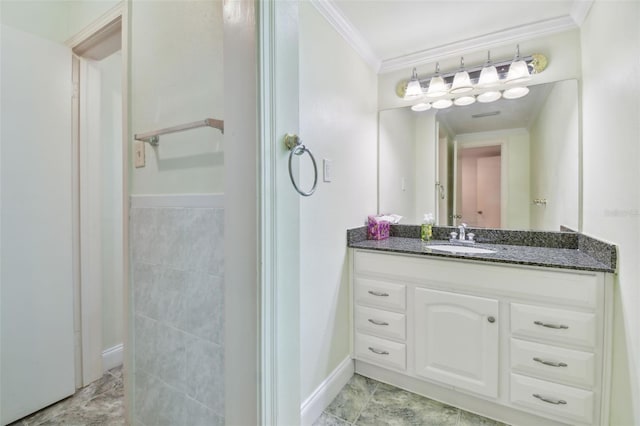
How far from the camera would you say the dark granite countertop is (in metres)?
1.28

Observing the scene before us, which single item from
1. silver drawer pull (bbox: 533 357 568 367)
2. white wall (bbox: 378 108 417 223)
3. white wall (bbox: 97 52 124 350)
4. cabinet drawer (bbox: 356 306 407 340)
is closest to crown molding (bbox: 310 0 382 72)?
white wall (bbox: 378 108 417 223)

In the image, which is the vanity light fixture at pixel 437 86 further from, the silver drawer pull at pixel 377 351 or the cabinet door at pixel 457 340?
the silver drawer pull at pixel 377 351

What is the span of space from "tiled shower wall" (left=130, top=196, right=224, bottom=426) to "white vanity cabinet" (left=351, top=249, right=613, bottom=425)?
3.49 ft

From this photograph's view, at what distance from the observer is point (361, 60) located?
2.01 meters

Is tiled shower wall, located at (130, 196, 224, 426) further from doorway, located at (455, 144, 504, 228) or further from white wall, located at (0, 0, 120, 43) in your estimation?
doorway, located at (455, 144, 504, 228)

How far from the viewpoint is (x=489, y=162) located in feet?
6.62

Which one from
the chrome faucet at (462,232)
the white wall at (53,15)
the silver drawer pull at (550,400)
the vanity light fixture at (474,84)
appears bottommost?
the silver drawer pull at (550,400)

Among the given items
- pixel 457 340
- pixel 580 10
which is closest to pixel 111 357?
pixel 457 340

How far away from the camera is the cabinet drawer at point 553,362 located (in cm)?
125

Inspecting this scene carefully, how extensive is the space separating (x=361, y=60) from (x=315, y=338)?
1813 millimetres

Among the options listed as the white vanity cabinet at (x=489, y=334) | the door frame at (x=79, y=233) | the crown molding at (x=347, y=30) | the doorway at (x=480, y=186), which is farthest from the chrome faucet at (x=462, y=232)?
the door frame at (x=79, y=233)

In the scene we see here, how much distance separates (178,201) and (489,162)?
198cm

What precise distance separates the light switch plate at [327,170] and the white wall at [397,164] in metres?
0.73

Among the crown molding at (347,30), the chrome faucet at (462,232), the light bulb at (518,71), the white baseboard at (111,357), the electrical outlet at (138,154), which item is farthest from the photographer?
the chrome faucet at (462,232)
